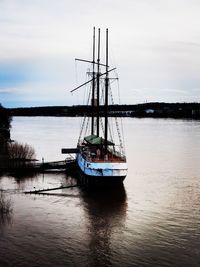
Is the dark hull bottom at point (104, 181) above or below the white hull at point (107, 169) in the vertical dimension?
below

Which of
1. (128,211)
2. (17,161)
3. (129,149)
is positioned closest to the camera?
(128,211)

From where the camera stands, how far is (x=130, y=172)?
67562 millimetres

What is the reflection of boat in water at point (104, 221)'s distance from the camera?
1165 inches

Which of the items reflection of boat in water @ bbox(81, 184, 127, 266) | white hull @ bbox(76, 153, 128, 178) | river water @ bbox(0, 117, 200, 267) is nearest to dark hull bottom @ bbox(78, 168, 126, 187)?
white hull @ bbox(76, 153, 128, 178)

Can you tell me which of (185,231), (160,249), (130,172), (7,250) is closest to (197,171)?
(130,172)

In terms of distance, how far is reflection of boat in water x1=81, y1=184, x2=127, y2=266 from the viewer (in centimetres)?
2959

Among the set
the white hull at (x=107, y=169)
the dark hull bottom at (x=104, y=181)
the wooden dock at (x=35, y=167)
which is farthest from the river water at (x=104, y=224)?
the wooden dock at (x=35, y=167)

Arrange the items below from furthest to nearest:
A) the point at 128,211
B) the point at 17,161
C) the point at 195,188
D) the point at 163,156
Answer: the point at 163,156 < the point at 17,161 < the point at 195,188 < the point at 128,211

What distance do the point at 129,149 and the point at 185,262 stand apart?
7664 cm

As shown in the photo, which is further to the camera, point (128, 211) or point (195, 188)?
point (195, 188)

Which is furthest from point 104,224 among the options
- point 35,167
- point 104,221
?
point 35,167

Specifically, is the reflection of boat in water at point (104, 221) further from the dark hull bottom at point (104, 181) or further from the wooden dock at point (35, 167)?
the wooden dock at point (35, 167)

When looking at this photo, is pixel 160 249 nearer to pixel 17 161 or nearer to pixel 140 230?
pixel 140 230

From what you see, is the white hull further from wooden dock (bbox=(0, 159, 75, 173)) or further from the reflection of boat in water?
wooden dock (bbox=(0, 159, 75, 173))
